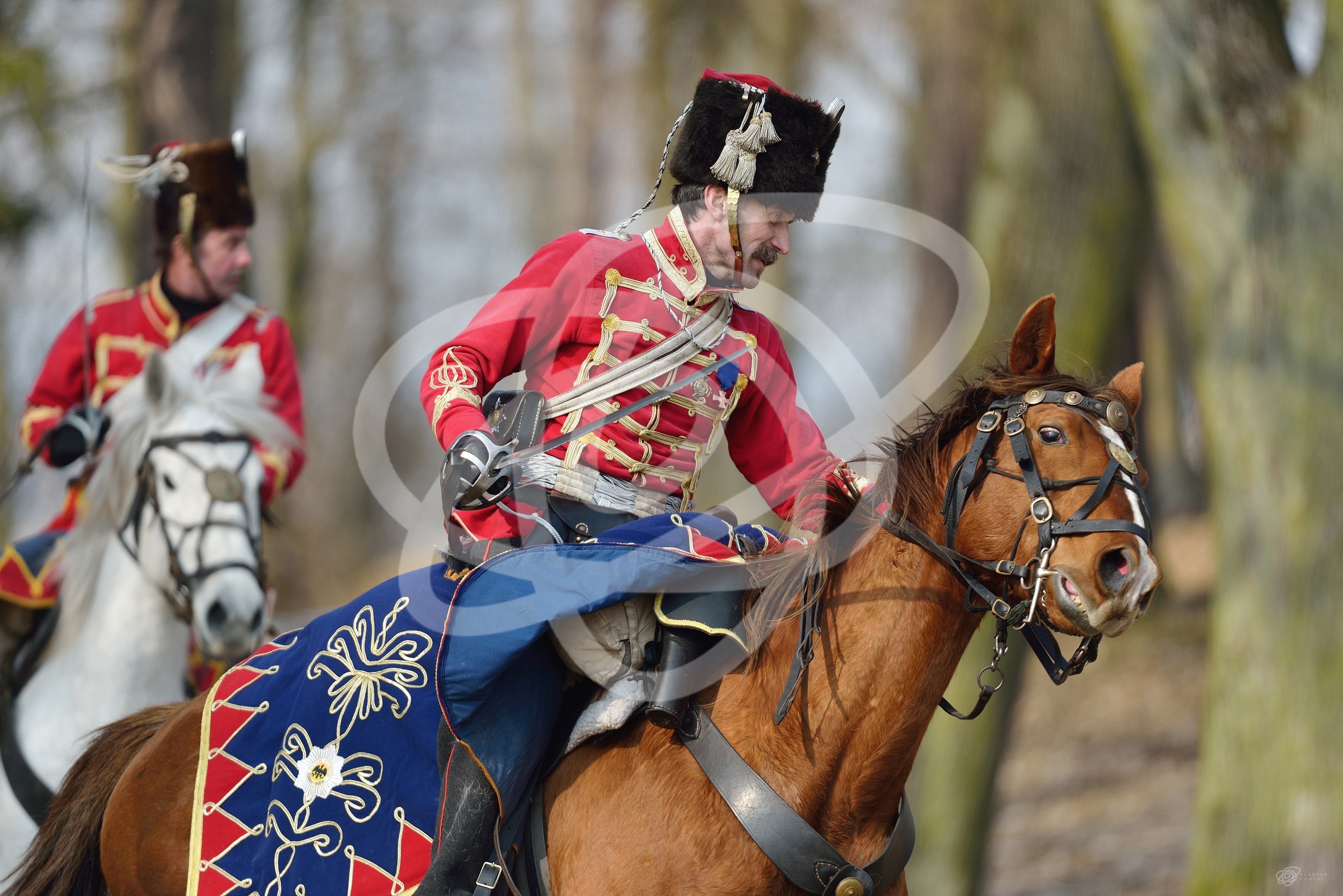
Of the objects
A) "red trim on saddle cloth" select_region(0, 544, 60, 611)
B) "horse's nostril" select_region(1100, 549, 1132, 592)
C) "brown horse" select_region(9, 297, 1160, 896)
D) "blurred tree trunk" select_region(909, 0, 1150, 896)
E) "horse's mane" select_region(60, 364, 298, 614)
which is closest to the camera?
"horse's nostril" select_region(1100, 549, 1132, 592)

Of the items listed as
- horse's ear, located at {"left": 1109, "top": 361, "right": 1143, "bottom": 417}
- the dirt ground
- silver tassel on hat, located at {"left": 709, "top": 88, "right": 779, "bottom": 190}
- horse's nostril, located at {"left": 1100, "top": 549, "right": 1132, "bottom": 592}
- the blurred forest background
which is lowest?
the dirt ground

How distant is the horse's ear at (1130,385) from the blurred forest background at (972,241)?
2.59ft

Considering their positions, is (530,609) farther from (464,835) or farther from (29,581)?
(29,581)

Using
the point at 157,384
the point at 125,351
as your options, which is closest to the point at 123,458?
the point at 157,384

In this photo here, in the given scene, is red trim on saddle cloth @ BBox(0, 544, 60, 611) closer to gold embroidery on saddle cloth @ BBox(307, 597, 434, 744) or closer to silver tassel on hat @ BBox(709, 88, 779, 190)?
gold embroidery on saddle cloth @ BBox(307, 597, 434, 744)

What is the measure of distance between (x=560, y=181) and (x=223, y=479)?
15639mm

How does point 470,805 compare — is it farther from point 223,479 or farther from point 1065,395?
point 223,479

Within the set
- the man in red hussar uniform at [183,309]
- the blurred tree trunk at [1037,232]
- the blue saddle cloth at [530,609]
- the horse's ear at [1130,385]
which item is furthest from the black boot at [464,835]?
the blurred tree trunk at [1037,232]

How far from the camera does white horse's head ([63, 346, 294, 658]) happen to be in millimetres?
5188

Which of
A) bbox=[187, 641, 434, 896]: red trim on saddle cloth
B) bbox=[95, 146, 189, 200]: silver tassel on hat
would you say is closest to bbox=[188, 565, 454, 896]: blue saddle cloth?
bbox=[187, 641, 434, 896]: red trim on saddle cloth

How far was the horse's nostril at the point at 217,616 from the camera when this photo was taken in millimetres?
5156

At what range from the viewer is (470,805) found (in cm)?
309

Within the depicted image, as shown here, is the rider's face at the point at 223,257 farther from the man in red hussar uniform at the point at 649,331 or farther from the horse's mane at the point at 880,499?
the horse's mane at the point at 880,499

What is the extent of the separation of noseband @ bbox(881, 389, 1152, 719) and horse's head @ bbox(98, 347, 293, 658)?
3239mm
